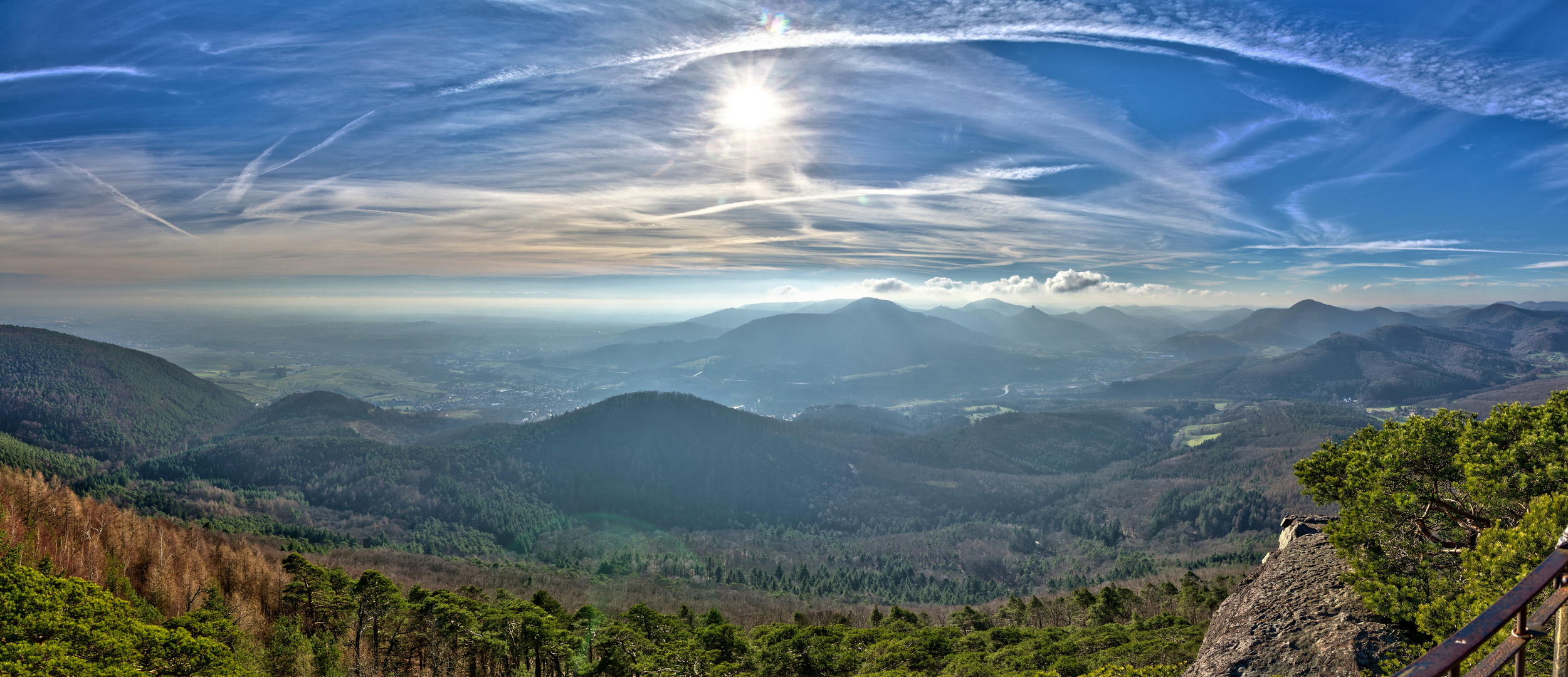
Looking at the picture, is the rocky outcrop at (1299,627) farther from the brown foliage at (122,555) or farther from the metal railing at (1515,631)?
the brown foliage at (122,555)

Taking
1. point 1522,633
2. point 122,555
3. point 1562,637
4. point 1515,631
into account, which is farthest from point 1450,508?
point 122,555

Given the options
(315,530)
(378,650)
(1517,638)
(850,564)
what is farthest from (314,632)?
(850,564)

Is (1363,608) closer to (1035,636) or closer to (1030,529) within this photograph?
(1035,636)

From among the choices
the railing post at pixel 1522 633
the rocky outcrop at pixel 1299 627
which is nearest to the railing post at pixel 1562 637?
the railing post at pixel 1522 633

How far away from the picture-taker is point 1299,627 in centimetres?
1783

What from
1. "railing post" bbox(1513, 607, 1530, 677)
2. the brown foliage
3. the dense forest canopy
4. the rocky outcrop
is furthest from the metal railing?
the brown foliage

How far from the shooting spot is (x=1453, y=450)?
Result: 1684 cm

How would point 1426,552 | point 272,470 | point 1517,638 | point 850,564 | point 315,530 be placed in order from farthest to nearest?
point 272,470 < point 850,564 < point 315,530 < point 1426,552 < point 1517,638

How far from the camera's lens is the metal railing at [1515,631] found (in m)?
3.60

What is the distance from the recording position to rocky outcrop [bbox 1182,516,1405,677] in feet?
52.8

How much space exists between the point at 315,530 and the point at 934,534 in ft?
530

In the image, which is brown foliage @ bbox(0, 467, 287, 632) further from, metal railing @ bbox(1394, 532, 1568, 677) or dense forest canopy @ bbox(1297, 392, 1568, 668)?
dense forest canopy @ bbox(1297, 392, 1568, 668)

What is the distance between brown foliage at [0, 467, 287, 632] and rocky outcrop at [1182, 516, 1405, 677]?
4391 centimetres

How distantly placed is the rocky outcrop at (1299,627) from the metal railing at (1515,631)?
15.4 m
